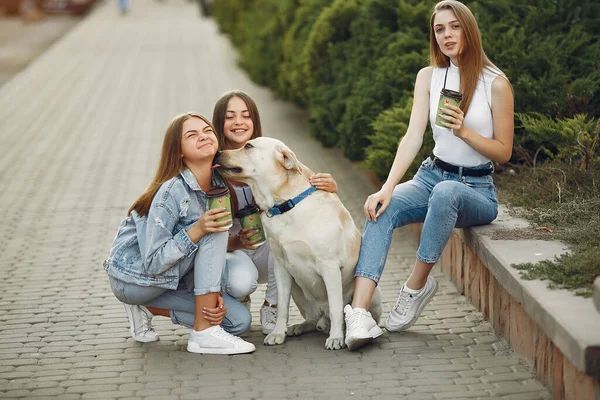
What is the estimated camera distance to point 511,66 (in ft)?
24.8

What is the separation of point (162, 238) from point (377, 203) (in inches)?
49.6

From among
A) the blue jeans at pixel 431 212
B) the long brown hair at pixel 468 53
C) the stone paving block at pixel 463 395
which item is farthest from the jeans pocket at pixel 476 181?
the stone paving block at pixel 463 395

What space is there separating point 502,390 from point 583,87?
352 cm

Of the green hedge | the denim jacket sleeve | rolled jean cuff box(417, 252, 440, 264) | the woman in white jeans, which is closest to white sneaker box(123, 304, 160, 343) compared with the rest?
the denim jacket sleeve

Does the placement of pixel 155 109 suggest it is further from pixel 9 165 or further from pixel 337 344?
pixel 337 344

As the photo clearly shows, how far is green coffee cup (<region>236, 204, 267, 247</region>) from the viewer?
5297 mm

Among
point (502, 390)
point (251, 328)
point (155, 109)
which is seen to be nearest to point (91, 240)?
point (251, 328)

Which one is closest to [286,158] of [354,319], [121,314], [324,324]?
[354,319]

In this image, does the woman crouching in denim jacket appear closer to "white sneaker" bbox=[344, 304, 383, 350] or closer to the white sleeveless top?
"white sneaker" bbox=[344, 304, 383, 350]

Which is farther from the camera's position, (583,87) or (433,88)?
(583,87)

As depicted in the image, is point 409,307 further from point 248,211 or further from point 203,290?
point 203,290

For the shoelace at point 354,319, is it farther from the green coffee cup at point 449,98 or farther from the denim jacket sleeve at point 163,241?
the green coffee cup at point 449,98

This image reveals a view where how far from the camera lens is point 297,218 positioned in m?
5.05

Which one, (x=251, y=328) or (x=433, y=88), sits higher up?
(x=433, y=88)
